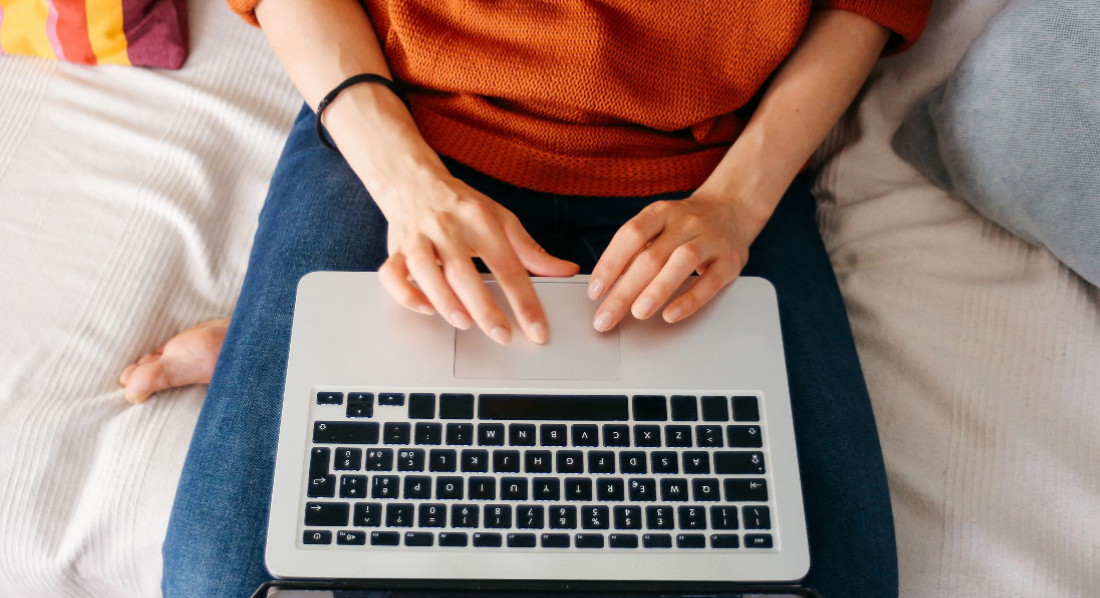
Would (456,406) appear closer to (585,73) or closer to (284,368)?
(284,368)

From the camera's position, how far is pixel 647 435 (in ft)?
2.15

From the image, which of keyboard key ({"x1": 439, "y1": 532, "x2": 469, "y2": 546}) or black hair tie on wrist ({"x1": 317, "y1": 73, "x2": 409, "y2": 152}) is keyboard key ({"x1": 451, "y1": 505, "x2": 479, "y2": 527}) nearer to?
keyboard key ({"x1": 439, "y1": 532, "x2": 469, "y2": 546})

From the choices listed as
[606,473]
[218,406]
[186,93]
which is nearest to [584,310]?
[606,473]

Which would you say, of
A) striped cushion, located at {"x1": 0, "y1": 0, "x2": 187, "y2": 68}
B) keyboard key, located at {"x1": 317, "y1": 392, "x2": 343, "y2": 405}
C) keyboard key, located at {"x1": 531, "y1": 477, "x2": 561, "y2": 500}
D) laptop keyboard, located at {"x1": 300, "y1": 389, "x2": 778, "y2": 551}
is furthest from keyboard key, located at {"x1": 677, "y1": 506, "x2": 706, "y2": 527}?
striped cushion, located at {"x1": 0, "y1": 0, "x2": 187, "y2": 68}

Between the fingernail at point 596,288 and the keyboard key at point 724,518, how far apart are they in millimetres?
216

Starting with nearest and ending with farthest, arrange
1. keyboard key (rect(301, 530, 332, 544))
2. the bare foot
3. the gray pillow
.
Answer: keyboard key (rect(301, 530, 332, 544)), the gray pillow, the bare foot

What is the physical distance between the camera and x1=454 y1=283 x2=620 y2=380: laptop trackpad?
673 millimetres

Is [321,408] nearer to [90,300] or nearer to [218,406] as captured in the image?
[218,406]

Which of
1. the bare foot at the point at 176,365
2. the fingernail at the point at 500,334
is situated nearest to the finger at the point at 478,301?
the fingernail at the point at 500,334

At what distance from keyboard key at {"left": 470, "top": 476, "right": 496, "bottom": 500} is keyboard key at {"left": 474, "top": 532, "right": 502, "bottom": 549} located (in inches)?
1.2

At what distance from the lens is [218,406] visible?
75 centimetres

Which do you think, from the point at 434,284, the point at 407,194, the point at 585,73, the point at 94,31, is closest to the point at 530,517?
the point at 434,284

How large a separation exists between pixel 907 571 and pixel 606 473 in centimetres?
38

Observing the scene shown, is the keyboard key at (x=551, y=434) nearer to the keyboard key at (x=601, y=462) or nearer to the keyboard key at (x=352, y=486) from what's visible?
the keyboard key at (x=601, y=462)
